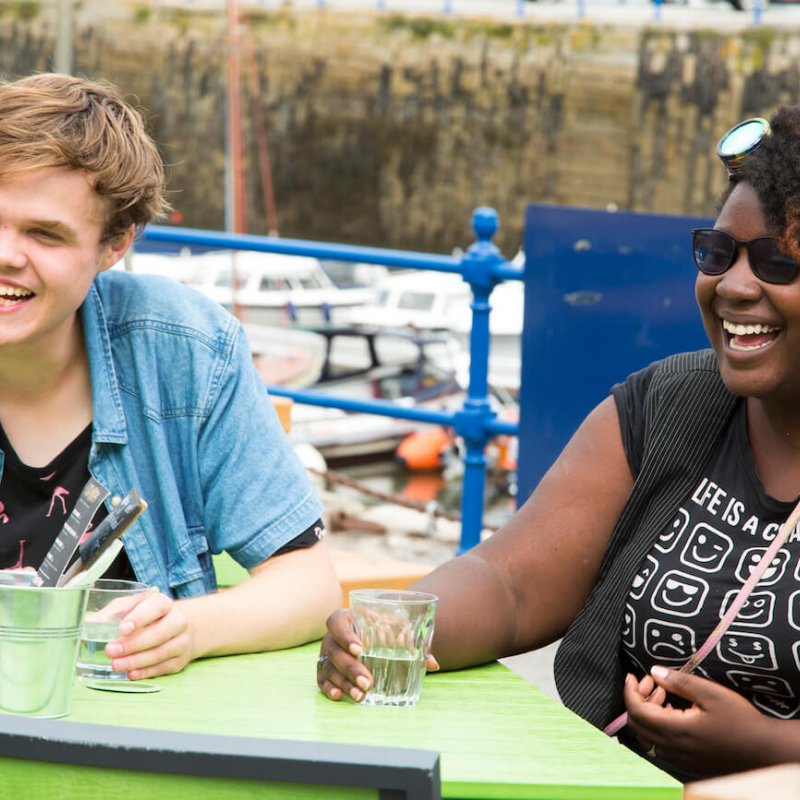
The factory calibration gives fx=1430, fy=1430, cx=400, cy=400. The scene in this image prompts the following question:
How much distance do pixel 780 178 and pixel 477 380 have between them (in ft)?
9.09

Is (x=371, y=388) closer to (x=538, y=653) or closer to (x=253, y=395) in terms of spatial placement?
(x=538, y=653)

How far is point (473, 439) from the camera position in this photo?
460 centimetres

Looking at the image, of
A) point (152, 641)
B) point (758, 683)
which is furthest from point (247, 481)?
point (758, 683)

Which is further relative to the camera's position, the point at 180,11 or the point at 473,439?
the point at 180,11

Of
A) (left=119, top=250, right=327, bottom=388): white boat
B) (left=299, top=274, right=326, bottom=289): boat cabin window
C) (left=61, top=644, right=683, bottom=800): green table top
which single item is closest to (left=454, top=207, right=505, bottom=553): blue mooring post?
(left=61, top=644, right=683, bottom=800): green table top

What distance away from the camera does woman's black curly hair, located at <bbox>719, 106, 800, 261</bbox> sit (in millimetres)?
1830

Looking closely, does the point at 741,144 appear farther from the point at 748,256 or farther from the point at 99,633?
the point at 99,633

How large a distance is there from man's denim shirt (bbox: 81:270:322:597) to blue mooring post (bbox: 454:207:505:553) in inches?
96.7

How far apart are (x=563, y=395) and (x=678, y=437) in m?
2.37

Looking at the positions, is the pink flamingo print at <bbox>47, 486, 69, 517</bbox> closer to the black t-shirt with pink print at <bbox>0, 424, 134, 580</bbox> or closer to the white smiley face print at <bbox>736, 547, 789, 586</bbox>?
the black t-shirt with pink print at <bbox>0, 424, 134, 580</bbox>

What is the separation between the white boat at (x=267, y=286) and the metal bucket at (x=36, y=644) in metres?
20.5

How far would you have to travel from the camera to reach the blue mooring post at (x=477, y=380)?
446 cm

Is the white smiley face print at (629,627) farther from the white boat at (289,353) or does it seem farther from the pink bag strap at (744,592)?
the white boat at (289,353)

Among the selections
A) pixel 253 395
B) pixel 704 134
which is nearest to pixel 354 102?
pixel 704 134
